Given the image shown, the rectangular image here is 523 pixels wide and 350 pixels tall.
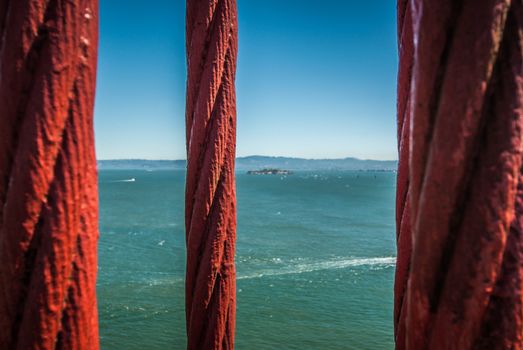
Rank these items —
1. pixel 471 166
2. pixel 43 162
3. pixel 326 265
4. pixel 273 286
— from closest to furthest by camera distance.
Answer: pixel 471 166
pixel 43 162
pixel 273 286
pixel 326 265

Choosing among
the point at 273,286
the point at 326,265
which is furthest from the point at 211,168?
the point at 326,265

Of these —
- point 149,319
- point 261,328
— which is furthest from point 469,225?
point 149,319

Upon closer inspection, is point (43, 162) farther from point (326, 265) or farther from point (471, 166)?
point (326, 265)

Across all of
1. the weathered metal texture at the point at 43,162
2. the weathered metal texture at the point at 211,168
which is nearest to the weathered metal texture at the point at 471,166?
the weathered metal texture at the point at 43,162

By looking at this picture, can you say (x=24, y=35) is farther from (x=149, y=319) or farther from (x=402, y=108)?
(x=149, y=319)

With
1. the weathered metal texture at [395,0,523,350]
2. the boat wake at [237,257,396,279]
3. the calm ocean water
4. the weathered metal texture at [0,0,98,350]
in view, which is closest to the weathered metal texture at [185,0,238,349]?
the weathered metal texture at [0,0,98,350]

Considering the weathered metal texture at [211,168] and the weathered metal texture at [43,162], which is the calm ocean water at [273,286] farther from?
the weathered metal texture at [43,162]
